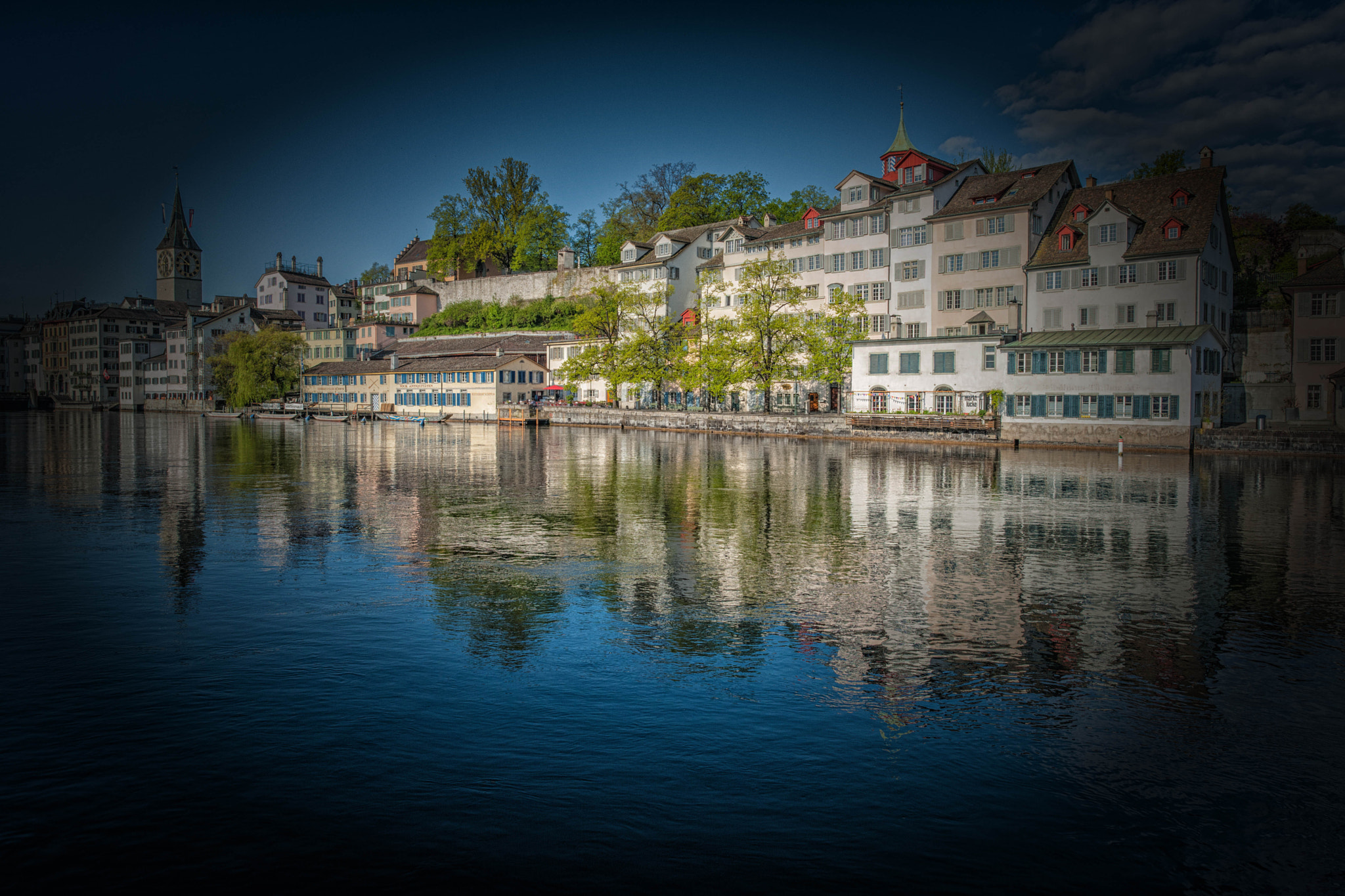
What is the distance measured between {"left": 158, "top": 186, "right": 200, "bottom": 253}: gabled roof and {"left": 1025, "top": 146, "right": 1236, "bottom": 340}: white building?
179 meters

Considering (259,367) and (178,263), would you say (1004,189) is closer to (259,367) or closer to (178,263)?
(259,367)

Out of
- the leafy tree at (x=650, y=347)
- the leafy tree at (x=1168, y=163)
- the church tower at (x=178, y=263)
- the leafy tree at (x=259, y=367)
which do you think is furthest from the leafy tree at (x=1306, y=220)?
the church tower at (x=178, y=263)

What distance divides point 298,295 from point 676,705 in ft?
503

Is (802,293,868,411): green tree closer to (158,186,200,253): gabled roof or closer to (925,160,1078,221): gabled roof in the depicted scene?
(925,160,1078,221): gabled roof

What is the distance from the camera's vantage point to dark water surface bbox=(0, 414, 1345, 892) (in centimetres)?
731

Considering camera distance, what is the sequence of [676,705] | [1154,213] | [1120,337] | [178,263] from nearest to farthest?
[676,705] → [1120,337] → [1154,213] → [178,263]

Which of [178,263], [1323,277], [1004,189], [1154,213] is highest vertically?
[178,263]

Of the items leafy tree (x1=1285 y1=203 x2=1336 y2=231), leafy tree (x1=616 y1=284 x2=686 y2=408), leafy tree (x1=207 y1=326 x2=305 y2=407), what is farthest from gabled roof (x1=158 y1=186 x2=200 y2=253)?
leafy tree (x1=1285 y1=203 x2=1336 y2=231)

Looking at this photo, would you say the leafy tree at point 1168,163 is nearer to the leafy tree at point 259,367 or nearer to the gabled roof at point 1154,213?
the gabled roof at point 1154,213

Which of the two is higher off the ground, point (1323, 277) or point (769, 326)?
point (1323, 277)

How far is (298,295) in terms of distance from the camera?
14750cm

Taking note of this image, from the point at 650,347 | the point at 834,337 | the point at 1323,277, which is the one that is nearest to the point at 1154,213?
the point at 1323,277

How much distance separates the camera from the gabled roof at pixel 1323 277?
5394 cm

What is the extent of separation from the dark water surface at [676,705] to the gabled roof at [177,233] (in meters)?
186
